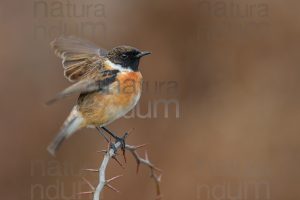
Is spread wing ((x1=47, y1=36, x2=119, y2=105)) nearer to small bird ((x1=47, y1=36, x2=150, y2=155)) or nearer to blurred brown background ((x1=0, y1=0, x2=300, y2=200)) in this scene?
small bird ((x1=47, y1=36, x2=150, y2=155))

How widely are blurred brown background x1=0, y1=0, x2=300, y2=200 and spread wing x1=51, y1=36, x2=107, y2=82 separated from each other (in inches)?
196

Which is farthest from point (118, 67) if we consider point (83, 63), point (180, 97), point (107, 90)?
point (180, 97)

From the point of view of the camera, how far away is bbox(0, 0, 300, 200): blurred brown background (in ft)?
41.3

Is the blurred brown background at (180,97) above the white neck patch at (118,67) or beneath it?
beneath

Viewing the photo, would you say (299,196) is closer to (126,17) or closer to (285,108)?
(285,108)

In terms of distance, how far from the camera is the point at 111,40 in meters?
13.4

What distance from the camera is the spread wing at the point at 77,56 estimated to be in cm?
739

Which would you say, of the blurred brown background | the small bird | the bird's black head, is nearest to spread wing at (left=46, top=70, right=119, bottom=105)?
the small bird

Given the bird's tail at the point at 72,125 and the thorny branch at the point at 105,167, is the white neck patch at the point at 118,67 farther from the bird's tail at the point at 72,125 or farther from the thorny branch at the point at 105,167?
the thorny branch at the point at 105,167

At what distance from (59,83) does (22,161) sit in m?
1.74

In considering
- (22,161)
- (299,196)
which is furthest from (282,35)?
(22,161)

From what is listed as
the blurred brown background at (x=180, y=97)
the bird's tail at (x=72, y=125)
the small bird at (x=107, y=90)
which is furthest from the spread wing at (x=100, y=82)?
the blurred brown background at (x=180, y=97)

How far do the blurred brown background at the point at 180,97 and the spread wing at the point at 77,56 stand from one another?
4969mm

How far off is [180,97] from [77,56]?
20.1ft
